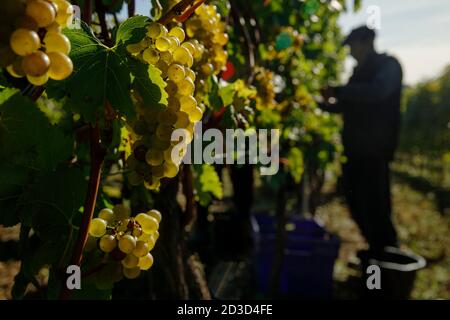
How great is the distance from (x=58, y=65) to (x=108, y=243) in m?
0.33

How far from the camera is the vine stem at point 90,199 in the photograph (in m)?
0.75

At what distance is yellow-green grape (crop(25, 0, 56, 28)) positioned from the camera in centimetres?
55

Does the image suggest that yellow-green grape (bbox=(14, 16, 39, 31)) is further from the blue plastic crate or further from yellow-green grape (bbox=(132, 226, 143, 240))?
the blue plastic crate

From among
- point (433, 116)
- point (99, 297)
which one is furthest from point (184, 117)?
point (433, 116)

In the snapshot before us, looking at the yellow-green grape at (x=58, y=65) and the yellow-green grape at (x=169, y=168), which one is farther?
the yellow-green grape at (x=169, y=168)

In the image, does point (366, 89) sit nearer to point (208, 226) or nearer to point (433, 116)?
point (208, 226)

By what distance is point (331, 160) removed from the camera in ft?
12.4

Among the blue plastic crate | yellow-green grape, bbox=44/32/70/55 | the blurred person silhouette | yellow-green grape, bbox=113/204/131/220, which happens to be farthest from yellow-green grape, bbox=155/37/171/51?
the blurred person silhouette

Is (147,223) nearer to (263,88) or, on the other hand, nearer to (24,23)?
(24,23)

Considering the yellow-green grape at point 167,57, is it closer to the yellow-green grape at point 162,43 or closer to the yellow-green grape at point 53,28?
the yellow-green grape at point 162,43

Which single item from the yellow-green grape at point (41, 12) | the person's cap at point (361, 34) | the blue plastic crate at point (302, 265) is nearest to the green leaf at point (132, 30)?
the yellow-green grape at point (41, 12)

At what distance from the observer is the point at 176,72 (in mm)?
810

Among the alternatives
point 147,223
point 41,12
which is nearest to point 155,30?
point 41,12

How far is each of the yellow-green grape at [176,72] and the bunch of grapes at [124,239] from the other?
0.26 meters
